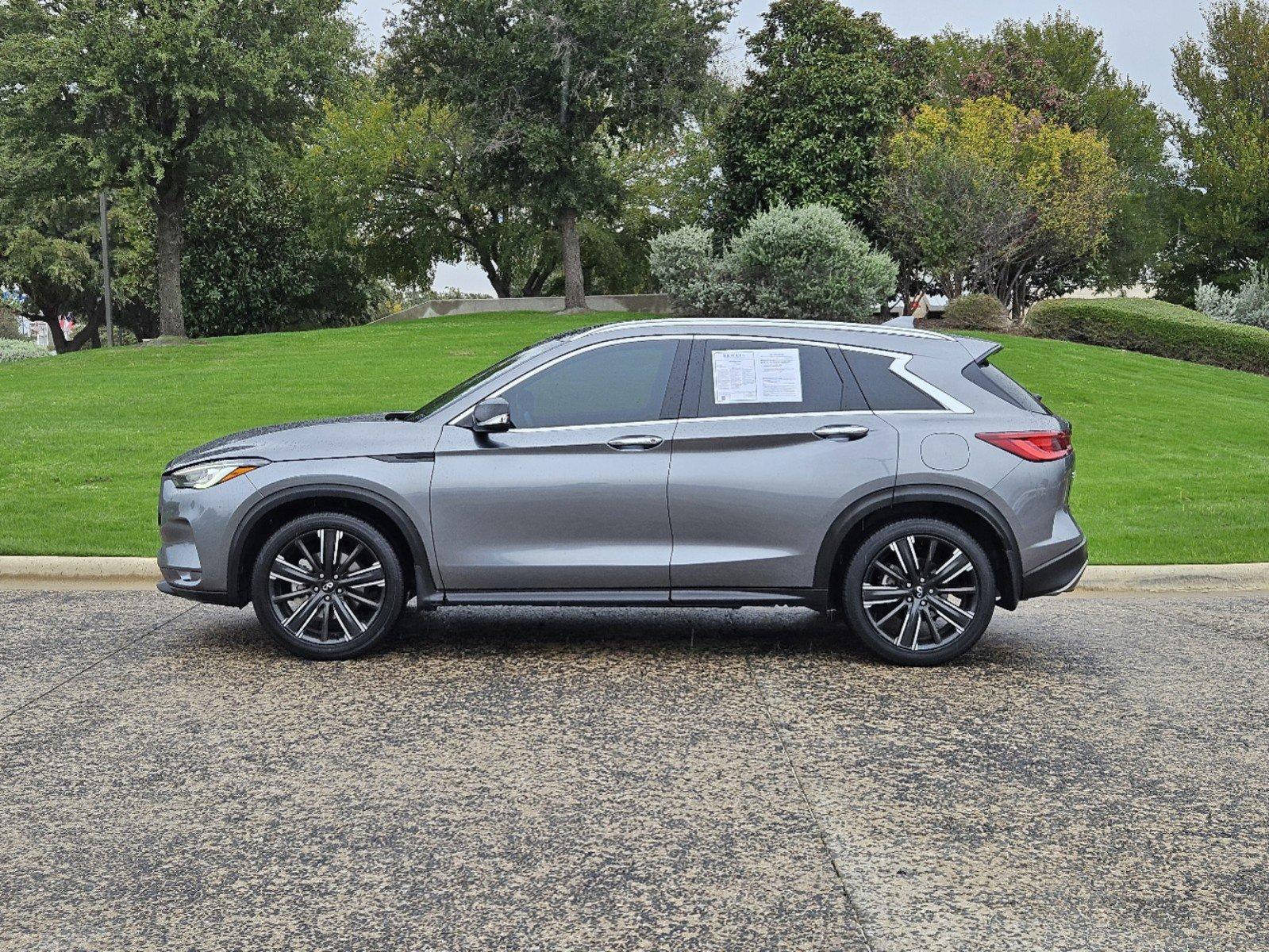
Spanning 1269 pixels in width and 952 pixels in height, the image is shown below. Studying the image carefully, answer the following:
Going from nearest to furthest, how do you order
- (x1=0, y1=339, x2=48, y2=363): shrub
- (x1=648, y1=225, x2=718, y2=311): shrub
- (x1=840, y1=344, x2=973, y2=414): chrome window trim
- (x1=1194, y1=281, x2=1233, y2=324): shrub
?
1. (x1=840, y1=344, x2=973, y2=414): chrome window trim
2. (x1=648, y1=225, x2=718, y2=311): shrub
3. (x1=1194, y1=281, x2=1233, y2=324): shrub
4. (x1=0, y1=339, x2=48, y2=363): shrub

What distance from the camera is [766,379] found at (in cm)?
705

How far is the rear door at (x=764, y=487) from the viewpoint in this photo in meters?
6.79

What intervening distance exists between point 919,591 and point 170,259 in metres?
32.7

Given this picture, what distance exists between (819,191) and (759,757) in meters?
30.7

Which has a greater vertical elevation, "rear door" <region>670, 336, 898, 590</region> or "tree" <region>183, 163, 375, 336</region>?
"tree" <region>183, 163, 375, 336</region>

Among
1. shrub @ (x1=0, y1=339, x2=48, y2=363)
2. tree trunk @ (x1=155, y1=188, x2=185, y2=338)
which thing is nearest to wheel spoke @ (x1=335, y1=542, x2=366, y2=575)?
tree trunk @ (x1=155, y1=188, x2=185, y2=338)

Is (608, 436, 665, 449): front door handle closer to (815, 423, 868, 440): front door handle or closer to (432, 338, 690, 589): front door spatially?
(432, 338, 690, 589): front door

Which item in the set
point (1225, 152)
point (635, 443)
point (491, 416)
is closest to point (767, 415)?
point (635, 443)

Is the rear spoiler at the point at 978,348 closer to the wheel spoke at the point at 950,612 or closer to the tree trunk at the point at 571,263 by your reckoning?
the wheel spoke at the point at 950,612

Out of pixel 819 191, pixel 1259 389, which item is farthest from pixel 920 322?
pixel 1259 389

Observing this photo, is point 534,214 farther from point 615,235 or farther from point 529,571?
point 529,571

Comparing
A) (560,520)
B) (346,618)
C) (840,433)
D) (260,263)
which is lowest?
(346,618)

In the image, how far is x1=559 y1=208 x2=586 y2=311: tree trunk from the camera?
124 feet

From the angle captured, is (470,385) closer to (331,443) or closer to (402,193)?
(331,443)
